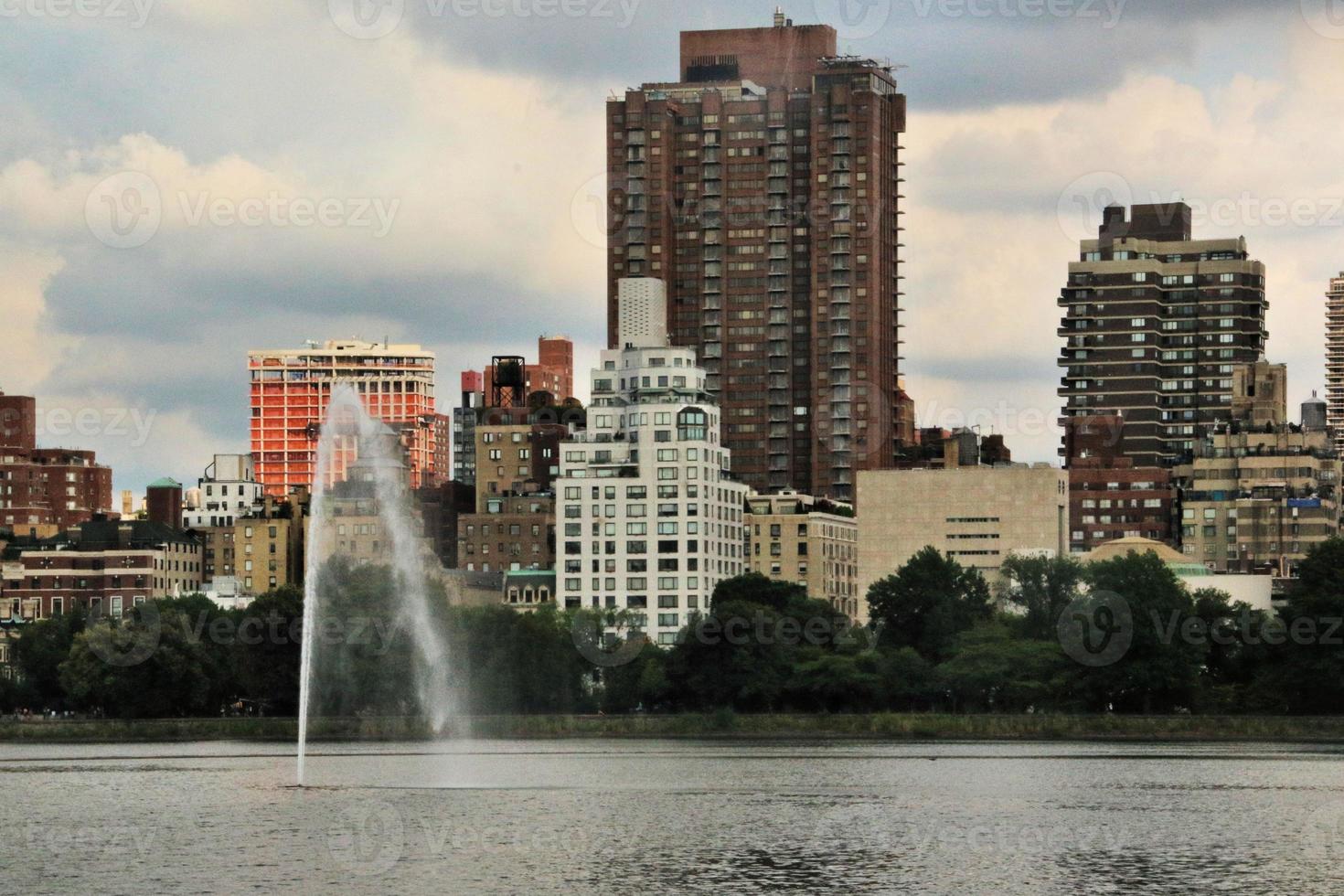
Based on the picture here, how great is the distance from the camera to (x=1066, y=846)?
11481 cm

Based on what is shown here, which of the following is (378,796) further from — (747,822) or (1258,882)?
(1258,882)

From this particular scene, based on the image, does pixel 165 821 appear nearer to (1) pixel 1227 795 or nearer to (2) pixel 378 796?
(2) pixel 378 796

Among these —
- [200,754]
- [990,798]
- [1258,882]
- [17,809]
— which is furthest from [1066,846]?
[200,754]

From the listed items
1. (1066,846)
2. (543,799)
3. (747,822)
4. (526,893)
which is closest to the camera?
(526,893)

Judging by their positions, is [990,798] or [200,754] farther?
[200,754]

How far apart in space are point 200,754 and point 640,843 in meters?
87.7

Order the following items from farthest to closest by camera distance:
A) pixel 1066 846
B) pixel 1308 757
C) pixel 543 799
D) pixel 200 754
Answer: pixel 200 754 < pixel 1308 757 < pixel 543 799 < pixel 1066 846

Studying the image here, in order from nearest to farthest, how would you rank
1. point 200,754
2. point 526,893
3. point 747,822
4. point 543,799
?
1. point 526,893
2. point 747,822
3. point 543,799
4. point 200,754

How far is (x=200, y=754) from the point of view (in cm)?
19738

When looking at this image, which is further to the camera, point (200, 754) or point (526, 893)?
point (200, 754)

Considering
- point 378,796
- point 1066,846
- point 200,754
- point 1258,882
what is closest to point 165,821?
point 378,796

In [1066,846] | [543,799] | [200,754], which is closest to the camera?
[1066,846]

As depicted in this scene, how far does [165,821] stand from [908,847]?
3927cm

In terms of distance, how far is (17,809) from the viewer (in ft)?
465
